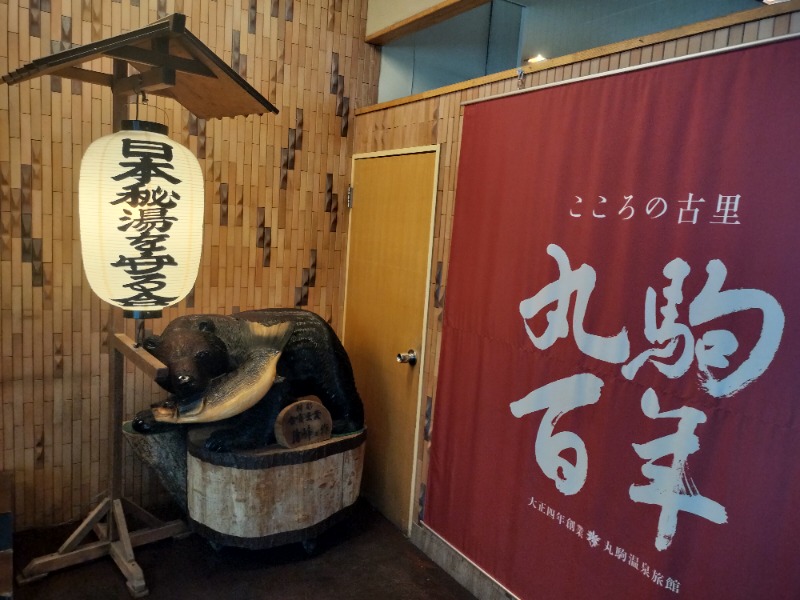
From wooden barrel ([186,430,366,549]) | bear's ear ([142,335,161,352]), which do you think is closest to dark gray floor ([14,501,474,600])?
wooden barrel ([186,430,366,549])

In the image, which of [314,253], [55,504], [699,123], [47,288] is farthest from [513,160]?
[55,504]

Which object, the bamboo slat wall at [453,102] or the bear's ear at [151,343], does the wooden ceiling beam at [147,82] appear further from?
the bamboo slat wall at [453,102]

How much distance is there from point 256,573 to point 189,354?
1171 mm

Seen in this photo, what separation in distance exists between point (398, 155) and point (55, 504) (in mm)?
2693

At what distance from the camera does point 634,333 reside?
2059 millimetres

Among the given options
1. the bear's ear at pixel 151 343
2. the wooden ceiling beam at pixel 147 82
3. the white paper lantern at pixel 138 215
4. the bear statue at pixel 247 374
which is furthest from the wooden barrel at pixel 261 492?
the wooden ceiling beam at pixel 147 82

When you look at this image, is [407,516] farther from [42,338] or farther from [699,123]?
[699,123]

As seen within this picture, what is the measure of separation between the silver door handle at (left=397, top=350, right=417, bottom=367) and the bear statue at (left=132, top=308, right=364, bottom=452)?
0.98ft

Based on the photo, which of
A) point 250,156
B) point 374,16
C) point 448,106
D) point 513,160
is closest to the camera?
→ point 513,160

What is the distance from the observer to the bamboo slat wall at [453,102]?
5.78 feet

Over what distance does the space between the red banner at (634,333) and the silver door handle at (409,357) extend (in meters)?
0.38

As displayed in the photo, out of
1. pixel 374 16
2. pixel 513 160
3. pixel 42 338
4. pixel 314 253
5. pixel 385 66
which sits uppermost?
pixel 374 16

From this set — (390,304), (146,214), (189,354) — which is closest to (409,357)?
(390,304)

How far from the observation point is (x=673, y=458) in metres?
1.93
